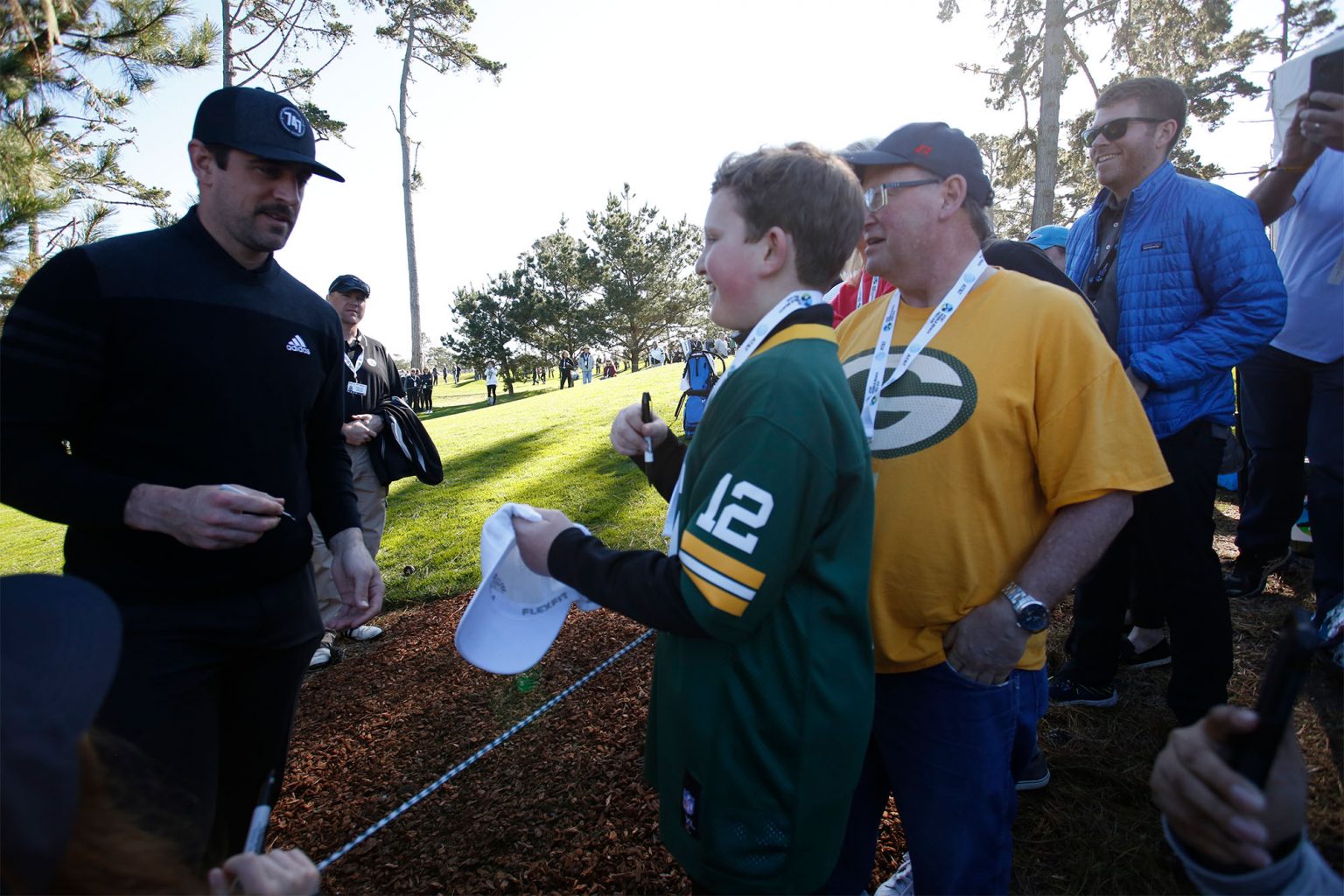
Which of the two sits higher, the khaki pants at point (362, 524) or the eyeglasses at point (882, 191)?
the eyeglasses at point (882, 191)

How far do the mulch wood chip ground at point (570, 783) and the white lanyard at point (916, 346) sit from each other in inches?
73.4

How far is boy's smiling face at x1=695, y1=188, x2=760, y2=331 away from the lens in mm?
1599

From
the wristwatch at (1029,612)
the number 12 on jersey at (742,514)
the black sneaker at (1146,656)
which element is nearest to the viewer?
the number 12 on jersey at (742,514)

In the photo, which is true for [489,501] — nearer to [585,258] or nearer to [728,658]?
[728,658]

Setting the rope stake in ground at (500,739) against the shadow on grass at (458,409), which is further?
the shadow on grass at (458,409)

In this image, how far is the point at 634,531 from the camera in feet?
21.7

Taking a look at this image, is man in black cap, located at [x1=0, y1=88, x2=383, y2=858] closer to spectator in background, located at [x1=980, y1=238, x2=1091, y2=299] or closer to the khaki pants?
spectator in background, located at [x1=980, y1=238, x2=1091, y2=299]

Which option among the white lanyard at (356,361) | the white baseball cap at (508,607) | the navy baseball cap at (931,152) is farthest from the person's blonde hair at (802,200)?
the white lanyard at (356,361)

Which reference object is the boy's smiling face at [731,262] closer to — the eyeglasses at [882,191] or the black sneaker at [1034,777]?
the eyeglasses at [882,191]

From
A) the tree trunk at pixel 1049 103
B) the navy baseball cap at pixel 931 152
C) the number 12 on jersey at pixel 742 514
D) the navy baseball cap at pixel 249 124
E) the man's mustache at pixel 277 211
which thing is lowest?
the number 12 on jersey at pixel 742 514

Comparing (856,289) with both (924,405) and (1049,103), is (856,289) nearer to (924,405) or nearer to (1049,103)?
(924,405)

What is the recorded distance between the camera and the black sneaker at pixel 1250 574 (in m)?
4.36

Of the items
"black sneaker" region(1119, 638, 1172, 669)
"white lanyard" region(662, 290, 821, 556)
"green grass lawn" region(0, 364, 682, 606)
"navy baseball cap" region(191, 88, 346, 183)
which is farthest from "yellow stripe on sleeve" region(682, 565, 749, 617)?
"green grass lawn" region(0, 364, 682, 606)

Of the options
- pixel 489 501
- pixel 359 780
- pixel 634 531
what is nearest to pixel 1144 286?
pixel 359 780
